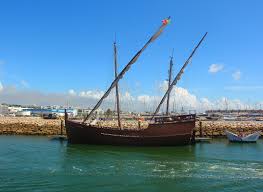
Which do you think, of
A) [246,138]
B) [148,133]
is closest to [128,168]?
[148,133]

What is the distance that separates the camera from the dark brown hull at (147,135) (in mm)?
42875

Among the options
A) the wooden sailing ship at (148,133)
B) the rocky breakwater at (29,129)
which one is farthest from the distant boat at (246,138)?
the rocky breakwater at (29,129)

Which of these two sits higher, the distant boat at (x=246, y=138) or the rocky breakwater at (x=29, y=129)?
the rocky breakwater at (x=29, y=129)

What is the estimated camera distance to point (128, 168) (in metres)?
28.7

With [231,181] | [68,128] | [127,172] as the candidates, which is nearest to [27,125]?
[68,128]

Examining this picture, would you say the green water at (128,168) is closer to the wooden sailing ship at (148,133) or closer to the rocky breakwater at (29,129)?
the wooden sailing ship at (148,133)

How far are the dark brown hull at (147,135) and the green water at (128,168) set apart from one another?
140cm

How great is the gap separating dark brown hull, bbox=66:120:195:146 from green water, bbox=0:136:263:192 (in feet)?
4.59

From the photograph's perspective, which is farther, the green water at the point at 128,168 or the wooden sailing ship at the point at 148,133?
the wooden sailing ship at the point at 148,133

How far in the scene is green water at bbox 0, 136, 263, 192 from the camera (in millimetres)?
23188

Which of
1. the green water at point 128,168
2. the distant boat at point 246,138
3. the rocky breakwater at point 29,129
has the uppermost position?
the rocky breakwater at point 29,129

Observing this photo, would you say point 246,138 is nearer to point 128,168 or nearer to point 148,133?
point 148,133

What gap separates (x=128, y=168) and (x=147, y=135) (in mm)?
14440

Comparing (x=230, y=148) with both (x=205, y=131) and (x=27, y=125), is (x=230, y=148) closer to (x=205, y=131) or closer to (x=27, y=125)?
(x=205, y=131)
